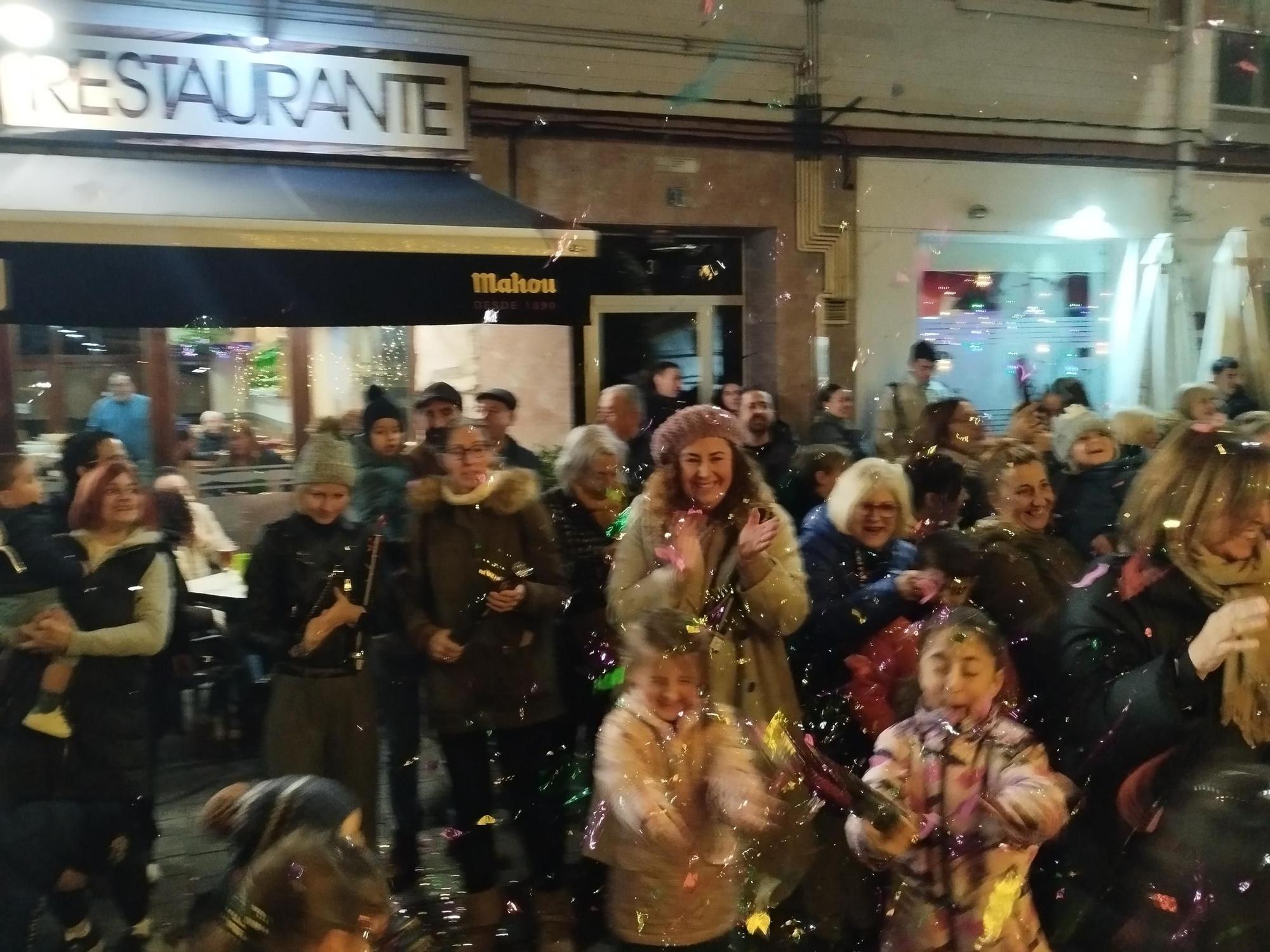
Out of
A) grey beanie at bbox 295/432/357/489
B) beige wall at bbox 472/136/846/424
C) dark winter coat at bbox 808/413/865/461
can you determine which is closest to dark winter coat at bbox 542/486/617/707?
grey beanie at bbox 295/432/357/489

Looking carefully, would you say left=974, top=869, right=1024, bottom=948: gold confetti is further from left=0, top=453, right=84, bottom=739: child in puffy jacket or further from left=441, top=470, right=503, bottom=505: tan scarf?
left=0, top=453, right=84, bottom=739: child in puffy jacket

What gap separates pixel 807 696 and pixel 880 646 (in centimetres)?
33

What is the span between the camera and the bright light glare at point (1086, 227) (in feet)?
26.1

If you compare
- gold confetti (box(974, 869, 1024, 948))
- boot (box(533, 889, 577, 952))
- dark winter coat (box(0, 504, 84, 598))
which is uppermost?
dark winter coat (box(0, 504, 84, 598))

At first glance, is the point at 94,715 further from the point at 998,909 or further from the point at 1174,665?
the point at 1174,665

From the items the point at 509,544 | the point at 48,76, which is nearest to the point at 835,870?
the point at 509,544

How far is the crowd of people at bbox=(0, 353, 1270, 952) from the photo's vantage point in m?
2.39

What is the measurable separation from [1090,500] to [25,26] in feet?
19.6

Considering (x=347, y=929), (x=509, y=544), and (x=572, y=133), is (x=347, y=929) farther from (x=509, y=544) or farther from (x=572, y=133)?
(x=572, y=133)

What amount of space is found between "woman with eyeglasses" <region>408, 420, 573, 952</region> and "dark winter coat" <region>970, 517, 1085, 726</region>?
1.36 m

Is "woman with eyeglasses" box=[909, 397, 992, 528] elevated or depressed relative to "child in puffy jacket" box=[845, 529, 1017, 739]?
elevated

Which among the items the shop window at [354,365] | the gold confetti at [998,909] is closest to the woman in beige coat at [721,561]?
the gold confetti at [998,909]

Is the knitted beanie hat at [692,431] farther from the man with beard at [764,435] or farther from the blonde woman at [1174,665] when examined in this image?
the man with beard at [764,435]

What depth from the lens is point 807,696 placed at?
3.40m
